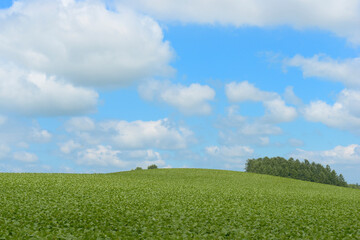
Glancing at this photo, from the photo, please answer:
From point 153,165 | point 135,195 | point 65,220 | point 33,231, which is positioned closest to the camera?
point 33,231

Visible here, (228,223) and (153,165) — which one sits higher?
(153,165)

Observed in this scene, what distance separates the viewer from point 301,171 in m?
129

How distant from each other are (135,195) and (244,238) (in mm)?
16294

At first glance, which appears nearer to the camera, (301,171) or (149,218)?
(149,218)

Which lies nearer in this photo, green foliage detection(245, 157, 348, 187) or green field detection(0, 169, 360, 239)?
green field detection(0, 169, 360, 239)

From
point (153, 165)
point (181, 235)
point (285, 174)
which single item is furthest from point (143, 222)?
point (285, 174)

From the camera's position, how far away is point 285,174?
12938 cm

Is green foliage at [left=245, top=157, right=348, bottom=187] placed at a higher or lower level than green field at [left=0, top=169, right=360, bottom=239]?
higher

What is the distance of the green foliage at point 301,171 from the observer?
12694 centimetres

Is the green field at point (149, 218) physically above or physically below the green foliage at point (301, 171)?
below

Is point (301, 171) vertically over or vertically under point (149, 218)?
over

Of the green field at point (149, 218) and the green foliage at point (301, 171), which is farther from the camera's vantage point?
the green foliage at point (301, 171)

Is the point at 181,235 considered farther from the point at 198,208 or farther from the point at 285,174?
the point at 285,174

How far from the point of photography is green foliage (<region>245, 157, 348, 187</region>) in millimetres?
126938
